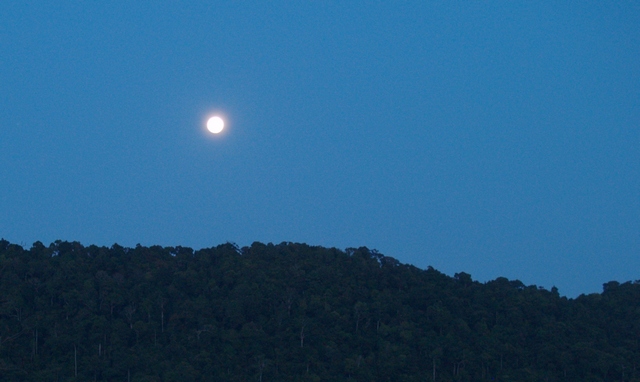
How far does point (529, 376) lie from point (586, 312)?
13.7 metres

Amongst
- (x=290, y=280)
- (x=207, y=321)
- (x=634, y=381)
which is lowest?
(x=634, y=381)

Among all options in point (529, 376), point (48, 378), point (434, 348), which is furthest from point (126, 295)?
point (529, 376)

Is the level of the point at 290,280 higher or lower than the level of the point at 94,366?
higher

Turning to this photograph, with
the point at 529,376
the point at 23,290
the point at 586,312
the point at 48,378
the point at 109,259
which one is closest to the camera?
the point at 48,378

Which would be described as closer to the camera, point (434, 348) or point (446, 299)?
point (434, 348)

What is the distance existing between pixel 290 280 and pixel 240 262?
541cm

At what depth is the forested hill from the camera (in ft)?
145

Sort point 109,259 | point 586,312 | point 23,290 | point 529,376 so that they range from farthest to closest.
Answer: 1. point 109,259
2. point 586,312
3. point 23,290
4. point 529,376

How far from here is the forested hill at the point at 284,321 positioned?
44344 millimetres

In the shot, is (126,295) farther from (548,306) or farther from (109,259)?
(548,306)

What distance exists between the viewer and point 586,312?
178ft

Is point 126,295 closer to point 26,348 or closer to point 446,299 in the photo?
point 26,348

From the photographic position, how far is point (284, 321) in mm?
50375

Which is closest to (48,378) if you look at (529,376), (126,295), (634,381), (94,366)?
(94,366)
